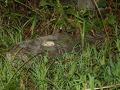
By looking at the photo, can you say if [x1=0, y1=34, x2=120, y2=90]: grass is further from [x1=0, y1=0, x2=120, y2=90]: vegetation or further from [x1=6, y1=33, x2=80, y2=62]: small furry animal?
[x1=6, y1=33, x2=80, y2=62]: small furry animal

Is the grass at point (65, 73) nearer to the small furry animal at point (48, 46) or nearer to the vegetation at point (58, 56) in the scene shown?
the vegetation at point (58, 56)

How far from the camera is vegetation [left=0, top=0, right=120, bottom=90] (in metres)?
2.33

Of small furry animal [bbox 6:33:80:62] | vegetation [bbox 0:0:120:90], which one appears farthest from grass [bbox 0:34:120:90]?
→ small furry animal [bbox 6:33:80:62]

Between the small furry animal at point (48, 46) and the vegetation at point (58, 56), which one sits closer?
the vegetation at point (58, 56)

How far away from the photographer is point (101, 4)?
3482mm

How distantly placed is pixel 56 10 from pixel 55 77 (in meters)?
1.32

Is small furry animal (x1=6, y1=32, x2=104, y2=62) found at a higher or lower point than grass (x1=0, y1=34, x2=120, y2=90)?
higher

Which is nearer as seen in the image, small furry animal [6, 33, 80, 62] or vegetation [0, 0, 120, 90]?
vegetation [0, 0, 120, 90]

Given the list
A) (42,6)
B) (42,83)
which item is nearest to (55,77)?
(42,83)

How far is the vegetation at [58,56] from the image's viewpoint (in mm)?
2328

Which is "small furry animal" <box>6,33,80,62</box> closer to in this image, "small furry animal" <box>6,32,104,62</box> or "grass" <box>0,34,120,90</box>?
"small furry animal" <box>6,32,104,62</box>

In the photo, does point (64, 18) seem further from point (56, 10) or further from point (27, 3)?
point (27, 3)

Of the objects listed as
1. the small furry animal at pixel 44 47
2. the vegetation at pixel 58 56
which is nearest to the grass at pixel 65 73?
the vegetation at pixel 58 56

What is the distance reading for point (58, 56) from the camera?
285 centimetres
